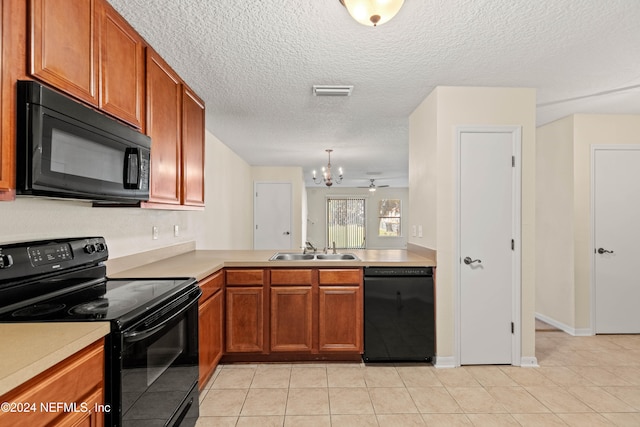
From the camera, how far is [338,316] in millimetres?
2928

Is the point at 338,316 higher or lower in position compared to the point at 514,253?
lower

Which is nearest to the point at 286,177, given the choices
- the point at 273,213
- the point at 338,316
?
the point at 273,213

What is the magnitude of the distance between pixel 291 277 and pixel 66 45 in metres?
2.14

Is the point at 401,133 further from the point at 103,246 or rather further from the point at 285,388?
the point at 103,246

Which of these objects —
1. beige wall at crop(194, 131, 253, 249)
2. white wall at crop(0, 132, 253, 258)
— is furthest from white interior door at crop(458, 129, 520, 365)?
beige wall at crop(194, 131, 253, 249)

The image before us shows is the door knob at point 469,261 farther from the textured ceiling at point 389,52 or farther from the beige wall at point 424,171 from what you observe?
the textured ceiling at point 389,52

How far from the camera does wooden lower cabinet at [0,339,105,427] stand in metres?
0.89

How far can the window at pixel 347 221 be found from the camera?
10984 millimetres

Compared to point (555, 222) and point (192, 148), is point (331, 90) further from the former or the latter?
point (555, 222)

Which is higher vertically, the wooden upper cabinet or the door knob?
the wooden upper cabinet

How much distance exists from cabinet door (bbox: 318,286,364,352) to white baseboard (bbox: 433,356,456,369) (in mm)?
704

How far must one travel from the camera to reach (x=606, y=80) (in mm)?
2676

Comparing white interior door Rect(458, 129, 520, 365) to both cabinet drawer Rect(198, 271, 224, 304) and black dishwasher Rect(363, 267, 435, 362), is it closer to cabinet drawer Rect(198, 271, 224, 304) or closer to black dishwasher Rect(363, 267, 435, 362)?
black dishwasher Rect(363, 267, 435, 362)

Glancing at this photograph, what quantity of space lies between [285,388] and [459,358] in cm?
146
